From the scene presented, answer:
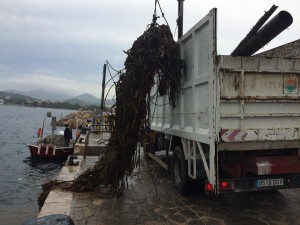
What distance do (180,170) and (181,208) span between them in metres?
0.99

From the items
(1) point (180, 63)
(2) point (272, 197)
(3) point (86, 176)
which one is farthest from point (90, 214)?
(2) point (272, 197)

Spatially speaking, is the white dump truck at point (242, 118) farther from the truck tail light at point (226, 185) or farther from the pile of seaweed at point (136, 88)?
the pile of seaweed at point (136, 88)

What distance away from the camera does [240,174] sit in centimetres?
546

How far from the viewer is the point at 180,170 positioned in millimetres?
6805

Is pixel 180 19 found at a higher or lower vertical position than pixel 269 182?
higher

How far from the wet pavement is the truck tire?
0.61 feet

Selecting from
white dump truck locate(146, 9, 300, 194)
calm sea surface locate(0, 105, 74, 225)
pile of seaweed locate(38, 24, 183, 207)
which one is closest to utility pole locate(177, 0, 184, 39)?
pile of seaweed locate(38, 24, 183, 207)

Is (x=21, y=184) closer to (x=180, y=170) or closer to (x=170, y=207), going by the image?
(x=180, y=170)

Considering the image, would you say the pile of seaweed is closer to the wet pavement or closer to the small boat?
the wet pavement

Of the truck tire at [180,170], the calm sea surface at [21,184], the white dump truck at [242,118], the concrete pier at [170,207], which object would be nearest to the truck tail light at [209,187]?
the white dump truck at [242,118]

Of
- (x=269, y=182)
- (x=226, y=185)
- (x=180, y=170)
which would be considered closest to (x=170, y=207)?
(x=180, y=170)

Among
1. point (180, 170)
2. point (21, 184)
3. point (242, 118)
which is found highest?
point (242, 118)

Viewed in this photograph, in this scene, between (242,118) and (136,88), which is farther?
(136,88)

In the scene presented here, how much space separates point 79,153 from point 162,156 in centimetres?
468
